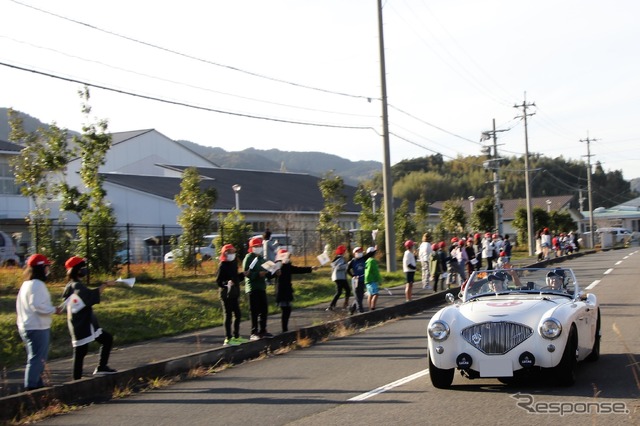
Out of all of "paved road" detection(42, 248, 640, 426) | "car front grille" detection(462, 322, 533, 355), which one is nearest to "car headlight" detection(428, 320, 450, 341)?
"car front grille" detection(462, 322, 533, 355)

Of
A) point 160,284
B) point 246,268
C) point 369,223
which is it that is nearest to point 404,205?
point 369,223

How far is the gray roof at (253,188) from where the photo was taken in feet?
158

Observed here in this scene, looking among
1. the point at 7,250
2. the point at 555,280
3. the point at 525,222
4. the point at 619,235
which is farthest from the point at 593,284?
the point at 619,235

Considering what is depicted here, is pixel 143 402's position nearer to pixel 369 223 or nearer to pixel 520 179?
pixel 369 223

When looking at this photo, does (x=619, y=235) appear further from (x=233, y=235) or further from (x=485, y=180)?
(x=233, y=235)

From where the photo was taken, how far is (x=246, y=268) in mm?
13812

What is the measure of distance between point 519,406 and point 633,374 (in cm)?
227

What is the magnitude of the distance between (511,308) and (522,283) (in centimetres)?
151

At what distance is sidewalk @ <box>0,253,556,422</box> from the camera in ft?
31.4

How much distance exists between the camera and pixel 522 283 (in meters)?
10.6

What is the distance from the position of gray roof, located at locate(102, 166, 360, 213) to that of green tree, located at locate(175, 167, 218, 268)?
56.4 feet

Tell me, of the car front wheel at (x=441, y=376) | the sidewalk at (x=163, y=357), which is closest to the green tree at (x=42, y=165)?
the sidewalk at (x=163, y=357)

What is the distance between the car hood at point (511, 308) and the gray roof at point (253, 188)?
35.8 m

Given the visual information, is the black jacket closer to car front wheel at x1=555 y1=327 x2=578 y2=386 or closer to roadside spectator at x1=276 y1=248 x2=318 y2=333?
roadside spectator at x1=276 y1=248 x2=318 y2=333
